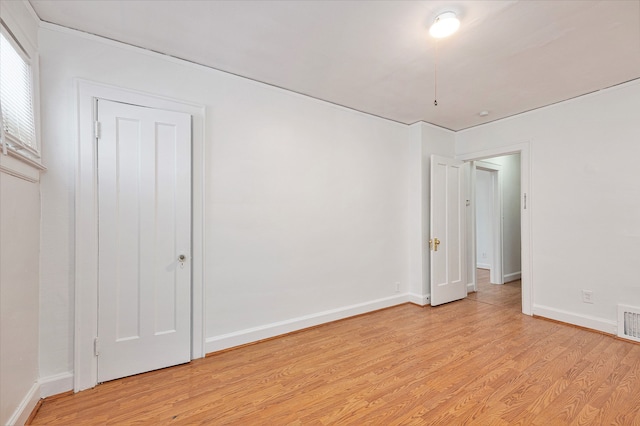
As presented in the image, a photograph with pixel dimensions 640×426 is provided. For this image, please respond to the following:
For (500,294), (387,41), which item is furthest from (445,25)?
(500,294)

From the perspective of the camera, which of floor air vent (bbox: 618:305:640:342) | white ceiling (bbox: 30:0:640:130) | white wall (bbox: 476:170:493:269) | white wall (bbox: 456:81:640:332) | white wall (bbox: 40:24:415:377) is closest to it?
white ceiling (bbox: 30:0:640:130)

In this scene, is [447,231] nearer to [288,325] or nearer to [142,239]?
[288,325]

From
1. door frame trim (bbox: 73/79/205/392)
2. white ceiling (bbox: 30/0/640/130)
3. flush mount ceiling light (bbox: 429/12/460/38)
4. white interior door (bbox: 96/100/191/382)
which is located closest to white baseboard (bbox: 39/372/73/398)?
door frame trim (bbox: 73/79/205/392)

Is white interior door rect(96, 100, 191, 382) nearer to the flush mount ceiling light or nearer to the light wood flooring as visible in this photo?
the light wood flooring

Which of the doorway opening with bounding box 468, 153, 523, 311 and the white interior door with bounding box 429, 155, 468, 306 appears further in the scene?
the doorway opening with bounding box 468, 153, 523, 311

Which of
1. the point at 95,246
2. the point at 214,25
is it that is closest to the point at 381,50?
the point at 214,25

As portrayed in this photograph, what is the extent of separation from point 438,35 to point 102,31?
2.55m

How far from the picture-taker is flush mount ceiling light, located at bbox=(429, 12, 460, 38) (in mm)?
1990

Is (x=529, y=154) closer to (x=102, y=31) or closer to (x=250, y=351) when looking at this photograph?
(x=250, y=351)

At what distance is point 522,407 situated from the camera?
1934 millimetres

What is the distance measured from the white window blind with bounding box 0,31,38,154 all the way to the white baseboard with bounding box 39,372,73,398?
1.58 metres

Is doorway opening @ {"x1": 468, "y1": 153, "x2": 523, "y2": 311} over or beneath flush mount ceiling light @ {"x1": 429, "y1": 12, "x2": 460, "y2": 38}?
beneath

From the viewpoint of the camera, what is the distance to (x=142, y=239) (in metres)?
2.37

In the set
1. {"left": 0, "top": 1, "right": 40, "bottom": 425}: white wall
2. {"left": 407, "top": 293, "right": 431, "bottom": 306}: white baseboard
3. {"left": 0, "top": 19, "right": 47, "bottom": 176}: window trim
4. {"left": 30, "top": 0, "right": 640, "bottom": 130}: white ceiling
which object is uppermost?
{"left": 30, "top": 0, "right": 640, "bottom": 130}: white ceiling
